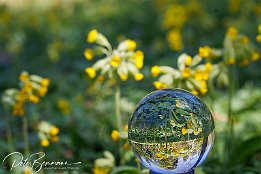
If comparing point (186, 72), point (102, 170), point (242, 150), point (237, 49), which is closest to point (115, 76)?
point (186, 72)

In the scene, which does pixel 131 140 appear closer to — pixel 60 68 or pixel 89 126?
pixel 89 126

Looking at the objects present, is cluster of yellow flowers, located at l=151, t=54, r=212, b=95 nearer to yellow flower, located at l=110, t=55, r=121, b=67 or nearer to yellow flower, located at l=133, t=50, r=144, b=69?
yellow flower, located at l=133, t=50, r=144, b=69

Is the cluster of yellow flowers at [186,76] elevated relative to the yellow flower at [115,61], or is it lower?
lower

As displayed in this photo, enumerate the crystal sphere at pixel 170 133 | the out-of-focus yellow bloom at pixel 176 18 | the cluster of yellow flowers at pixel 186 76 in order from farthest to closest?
the out-of-focus yellow bloom at pixel 176 18
the cluster of yellow flowers at pixel 186 76
the crystal sphere at pixel 170 133

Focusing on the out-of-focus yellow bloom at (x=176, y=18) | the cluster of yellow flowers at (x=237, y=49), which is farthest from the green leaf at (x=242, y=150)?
the out-of-focus yellow bloom at (x=176, y=18)

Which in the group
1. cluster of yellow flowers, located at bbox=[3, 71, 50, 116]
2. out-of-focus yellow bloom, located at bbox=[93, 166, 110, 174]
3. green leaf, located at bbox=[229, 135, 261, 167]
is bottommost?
out-of-focus yellow bloom, located at bbox=[93, 166, 110, 174]

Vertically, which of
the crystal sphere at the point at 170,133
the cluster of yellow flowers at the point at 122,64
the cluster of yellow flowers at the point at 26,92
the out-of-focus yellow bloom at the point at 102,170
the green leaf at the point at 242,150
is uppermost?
the cluster of yellow flowers at the point at 122,64

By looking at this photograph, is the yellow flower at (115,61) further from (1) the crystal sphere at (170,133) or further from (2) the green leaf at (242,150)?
(2) the green leaf at (242,150)

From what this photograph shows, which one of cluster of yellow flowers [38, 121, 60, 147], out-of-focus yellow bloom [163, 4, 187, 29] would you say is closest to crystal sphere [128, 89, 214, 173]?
cluster of yellow flowers [38, 121, 60, 147]
